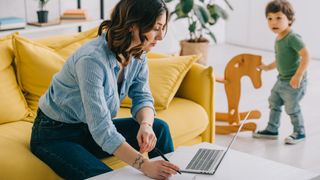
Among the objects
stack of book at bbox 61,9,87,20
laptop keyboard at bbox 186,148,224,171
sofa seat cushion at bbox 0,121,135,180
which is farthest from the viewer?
stack of book at bbox 61,9,87,20

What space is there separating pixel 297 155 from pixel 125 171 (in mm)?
1445

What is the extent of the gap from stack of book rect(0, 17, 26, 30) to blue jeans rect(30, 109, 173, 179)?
5.42 ft

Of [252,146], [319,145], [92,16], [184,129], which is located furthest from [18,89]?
[92,16]

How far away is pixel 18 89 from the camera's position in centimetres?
241

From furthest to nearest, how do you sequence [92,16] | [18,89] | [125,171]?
1. [92,16]
2. [18,89]
3. [125,171]

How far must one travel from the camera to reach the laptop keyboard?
175 centimetres

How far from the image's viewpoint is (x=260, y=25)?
18.1 ft

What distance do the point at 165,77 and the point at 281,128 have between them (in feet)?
3.55

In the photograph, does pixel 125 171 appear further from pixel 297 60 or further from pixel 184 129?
pixel 297 60

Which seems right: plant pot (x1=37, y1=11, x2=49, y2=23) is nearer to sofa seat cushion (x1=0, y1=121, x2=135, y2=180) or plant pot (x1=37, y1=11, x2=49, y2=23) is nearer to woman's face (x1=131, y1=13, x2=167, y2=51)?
sofa seat cushion (x1=0, y1=121, x2=135, y2=180)

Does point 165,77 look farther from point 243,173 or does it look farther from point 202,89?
point 243,173

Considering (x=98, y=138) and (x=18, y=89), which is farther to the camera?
(x=18, y=89)

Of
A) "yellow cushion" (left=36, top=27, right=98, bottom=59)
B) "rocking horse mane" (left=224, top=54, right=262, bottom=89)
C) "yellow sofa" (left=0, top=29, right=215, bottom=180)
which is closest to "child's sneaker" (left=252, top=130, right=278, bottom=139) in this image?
"rocking horse mane" (left=224, top=54, right=262, bottom=89)

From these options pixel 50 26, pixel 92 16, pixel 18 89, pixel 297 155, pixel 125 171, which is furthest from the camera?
pixel 92 16
